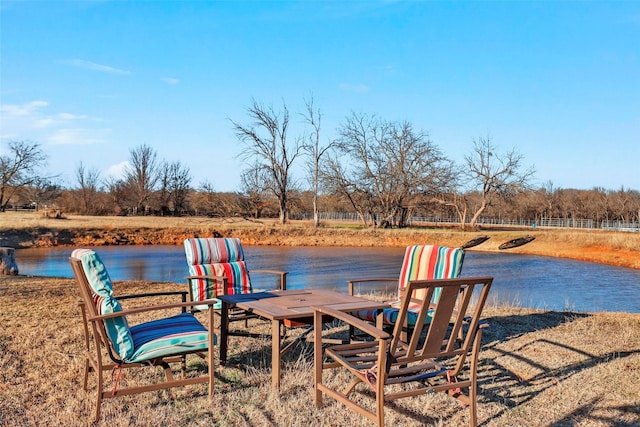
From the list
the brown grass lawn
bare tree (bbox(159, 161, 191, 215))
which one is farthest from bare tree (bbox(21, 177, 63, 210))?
the brown grass lawn

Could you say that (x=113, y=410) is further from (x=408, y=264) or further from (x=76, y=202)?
(x=76, y=202)

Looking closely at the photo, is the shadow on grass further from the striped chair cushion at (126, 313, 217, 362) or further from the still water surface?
the still water surface

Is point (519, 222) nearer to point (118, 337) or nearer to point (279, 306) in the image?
point (279, 306)

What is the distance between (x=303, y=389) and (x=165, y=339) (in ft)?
3.16

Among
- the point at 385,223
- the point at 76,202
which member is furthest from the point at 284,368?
the point at 76,202

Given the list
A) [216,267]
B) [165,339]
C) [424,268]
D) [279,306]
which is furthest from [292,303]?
[216,267]

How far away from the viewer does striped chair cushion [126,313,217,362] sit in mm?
3025

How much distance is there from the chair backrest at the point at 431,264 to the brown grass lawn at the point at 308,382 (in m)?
0.78

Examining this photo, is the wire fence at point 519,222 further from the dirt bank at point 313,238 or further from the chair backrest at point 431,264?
the chair backrest at point 431,264

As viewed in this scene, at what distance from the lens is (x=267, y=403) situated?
3.12 metres

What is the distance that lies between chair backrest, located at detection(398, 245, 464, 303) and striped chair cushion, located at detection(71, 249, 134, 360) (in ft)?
8.39

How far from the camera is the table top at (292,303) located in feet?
11.3

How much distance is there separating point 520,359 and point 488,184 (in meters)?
32.7

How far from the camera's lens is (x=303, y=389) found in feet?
11.1
